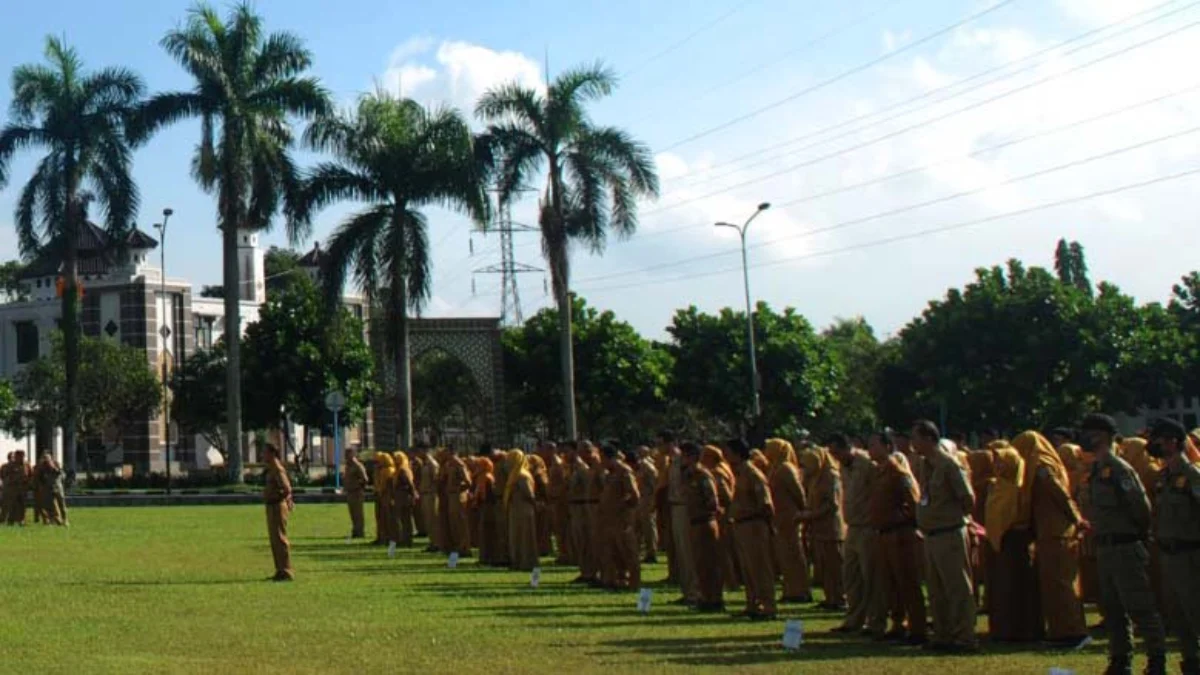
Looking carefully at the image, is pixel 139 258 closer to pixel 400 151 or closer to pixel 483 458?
pixel 400 151

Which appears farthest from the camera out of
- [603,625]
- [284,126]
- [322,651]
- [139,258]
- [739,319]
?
[139,258]

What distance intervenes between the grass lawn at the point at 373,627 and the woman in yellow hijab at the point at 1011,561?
1.72 ft

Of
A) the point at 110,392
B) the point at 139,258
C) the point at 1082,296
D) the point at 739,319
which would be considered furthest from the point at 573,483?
the point at 139,258

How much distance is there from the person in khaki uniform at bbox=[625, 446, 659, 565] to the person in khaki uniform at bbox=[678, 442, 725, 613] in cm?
310

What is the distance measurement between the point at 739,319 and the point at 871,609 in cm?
4982

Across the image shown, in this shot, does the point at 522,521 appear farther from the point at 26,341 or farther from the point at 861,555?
the point at 26,341

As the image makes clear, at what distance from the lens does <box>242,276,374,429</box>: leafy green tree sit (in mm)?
63469

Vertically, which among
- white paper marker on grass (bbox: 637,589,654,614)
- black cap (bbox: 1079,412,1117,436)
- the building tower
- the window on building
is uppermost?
the building tower

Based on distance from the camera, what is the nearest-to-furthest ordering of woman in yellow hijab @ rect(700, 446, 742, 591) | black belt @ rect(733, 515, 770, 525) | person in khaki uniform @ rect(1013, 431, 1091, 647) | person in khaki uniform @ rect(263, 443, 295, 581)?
person in khaki uniform @ rect(1013, 431, 1091, 647)
black belt @ rect(733, 515, 770, 525)
woman in yellow hijab @ rect(700, 446, 742, 591)
person in khaki uniform @ rect(263, 443, 295, 581)

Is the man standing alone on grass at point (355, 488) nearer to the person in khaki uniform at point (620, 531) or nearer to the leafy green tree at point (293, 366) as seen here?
the person in khaki uniform at point (620, 531)

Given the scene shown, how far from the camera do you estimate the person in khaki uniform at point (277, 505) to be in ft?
68.6

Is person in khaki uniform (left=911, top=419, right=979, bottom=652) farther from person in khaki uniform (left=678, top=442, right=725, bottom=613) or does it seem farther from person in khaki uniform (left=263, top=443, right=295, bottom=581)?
person in khaki uniform (left=263, top=443, right=295, bottom=581)

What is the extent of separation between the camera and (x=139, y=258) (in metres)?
77.2

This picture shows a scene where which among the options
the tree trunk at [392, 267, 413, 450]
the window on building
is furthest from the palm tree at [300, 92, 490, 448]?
the window on building
